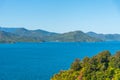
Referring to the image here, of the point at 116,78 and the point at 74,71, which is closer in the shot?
the point at 116,78

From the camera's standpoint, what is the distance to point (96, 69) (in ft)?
85.0

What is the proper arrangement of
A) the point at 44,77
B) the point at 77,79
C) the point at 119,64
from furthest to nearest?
the point at 44,77, the point at 119,64, the point at 77,79

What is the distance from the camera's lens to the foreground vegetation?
24592 millimetres

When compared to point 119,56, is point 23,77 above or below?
below

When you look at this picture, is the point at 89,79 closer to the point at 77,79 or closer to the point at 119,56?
the point at 77,79

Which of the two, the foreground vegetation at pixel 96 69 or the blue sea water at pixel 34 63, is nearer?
the foreground vegetation at pixel 96 69

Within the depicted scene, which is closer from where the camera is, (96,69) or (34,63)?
(96,69)

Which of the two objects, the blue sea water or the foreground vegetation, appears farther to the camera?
the blue sea water

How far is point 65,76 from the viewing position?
85.6 ft

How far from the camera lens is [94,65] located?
26031 mm

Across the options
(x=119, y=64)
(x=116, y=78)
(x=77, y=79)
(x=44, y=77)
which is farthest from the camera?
(x=44, y=77)

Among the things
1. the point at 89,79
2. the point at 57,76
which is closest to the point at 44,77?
the point at 57,76

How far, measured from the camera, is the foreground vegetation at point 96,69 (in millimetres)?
24592

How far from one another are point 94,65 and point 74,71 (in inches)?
70.2
